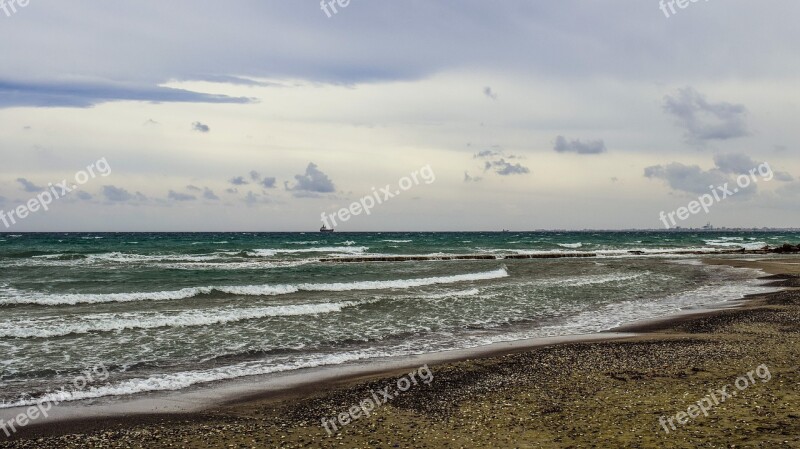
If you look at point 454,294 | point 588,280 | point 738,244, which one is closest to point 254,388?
point 454,294

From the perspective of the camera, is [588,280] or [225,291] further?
[588,280]

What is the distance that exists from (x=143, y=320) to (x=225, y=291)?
9.36 metres

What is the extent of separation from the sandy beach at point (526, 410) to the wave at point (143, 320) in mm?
9354

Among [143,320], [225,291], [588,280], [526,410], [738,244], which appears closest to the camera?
[526,410]

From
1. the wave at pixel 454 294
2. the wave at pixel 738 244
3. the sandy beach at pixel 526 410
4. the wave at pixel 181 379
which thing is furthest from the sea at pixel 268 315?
the wave at pixel 738 244

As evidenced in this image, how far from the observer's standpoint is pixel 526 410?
948 centimetres

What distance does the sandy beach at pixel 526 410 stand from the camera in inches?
323

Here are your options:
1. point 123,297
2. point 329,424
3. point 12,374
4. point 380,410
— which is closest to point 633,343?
point 380,410

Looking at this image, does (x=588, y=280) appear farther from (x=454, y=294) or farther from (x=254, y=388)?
(x=254, y=388)

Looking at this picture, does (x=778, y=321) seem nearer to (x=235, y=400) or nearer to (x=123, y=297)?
(x=235, y=400)

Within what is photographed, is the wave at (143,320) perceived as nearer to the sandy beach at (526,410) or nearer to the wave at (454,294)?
the wave at (454,294)

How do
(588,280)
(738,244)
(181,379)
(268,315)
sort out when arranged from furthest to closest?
(738,244) < (588,280) < (268,315) < (181,379)

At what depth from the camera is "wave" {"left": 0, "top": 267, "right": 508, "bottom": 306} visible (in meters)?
25.1

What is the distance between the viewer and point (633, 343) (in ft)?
49.7
